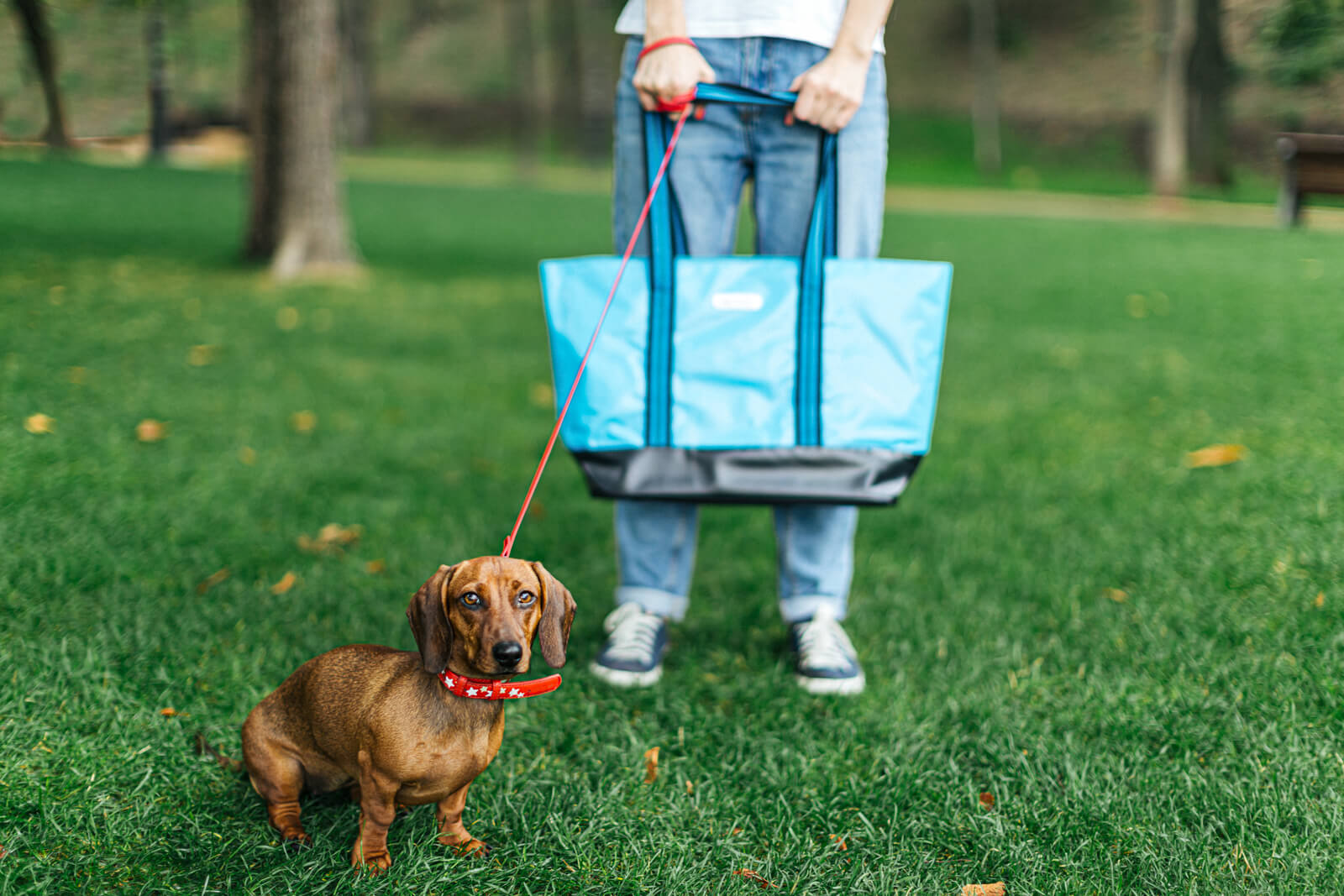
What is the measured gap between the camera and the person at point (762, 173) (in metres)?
2.32

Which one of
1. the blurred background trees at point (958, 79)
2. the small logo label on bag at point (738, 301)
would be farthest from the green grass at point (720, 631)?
the blurred background trees at point (958, 79)

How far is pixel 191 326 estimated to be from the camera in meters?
6.36

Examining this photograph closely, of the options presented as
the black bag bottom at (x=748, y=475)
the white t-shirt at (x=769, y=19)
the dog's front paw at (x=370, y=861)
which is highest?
the white t-shirt at (x=769, y=19)

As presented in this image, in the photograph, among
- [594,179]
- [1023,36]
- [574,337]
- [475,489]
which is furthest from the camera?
[1023,36]

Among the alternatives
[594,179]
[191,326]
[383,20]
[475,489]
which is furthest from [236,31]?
[383,20]

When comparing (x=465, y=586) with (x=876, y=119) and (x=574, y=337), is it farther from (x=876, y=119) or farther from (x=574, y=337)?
(x=876, y=119)

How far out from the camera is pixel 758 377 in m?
2.39

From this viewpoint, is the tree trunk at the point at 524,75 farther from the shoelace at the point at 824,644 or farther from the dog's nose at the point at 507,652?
the dog's nose at the point at 507,652

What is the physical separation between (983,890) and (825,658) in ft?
2.63

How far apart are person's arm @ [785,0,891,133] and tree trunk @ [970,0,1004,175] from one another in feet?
95.8

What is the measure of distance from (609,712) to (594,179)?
2650 cm

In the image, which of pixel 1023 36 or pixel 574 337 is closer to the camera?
pixel 574 337

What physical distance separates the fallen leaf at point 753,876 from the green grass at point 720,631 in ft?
0.08

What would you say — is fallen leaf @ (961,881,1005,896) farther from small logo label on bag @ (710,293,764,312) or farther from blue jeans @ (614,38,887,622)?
small logo label on bag @ (710,293,764,312)
